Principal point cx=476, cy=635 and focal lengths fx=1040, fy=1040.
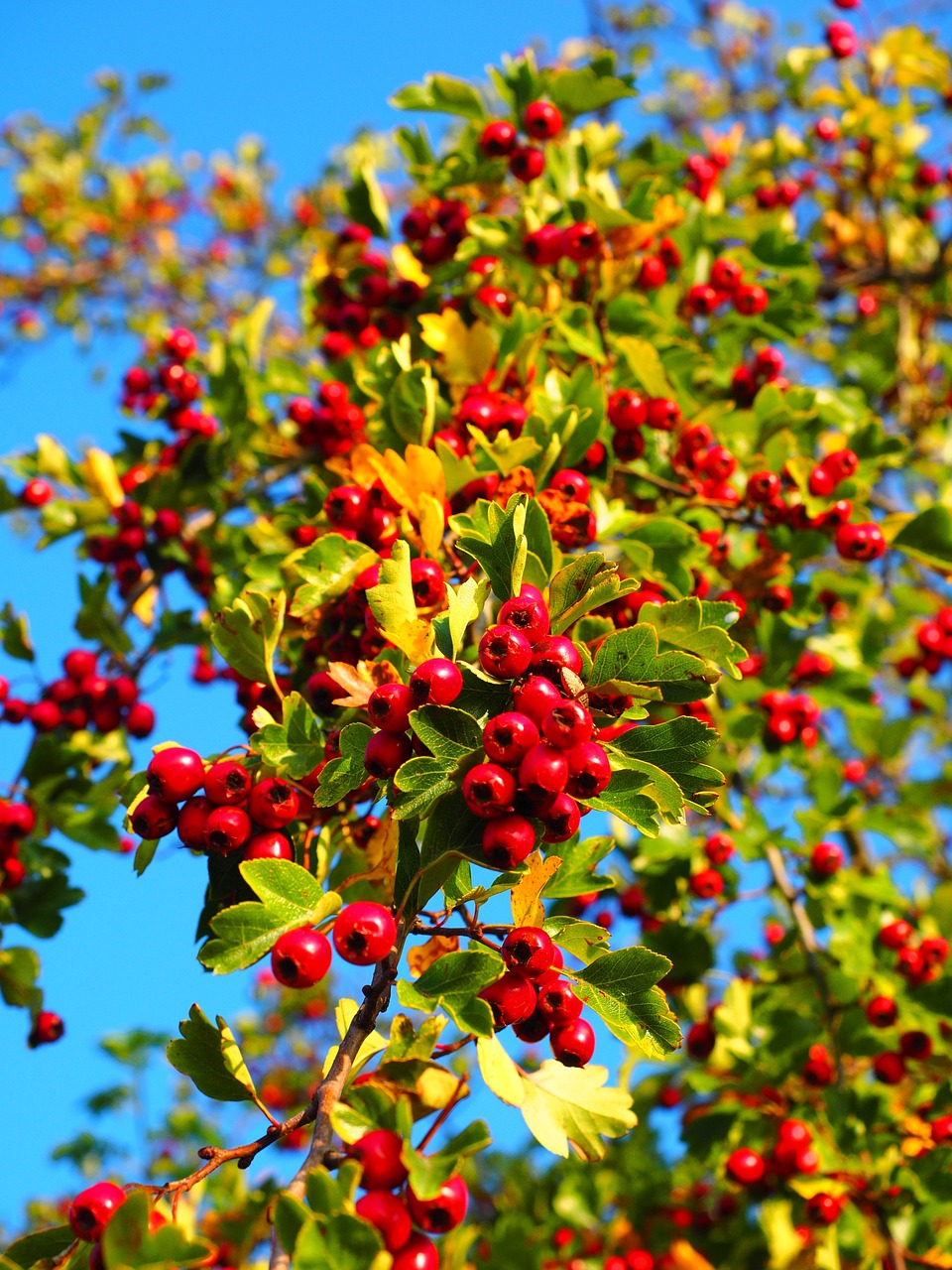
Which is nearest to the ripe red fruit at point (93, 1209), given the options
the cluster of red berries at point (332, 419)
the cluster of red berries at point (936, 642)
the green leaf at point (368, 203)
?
the cluster of red berries at point (332, 419)

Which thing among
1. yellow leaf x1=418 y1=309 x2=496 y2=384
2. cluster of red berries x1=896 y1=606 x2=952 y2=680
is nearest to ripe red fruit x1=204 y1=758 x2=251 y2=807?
yellow leaf x1=418 y1=309 x2=496 y2=384

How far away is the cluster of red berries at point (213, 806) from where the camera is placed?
5.50 ft

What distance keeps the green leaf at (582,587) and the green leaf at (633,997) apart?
0.51 metres

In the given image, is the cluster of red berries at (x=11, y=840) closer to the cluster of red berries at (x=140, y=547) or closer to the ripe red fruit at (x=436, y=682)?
the cluster of red berries at (x=140, y=547)

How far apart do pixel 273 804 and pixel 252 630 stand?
31 cm

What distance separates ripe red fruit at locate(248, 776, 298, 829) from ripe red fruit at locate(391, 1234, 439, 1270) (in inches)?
25.2

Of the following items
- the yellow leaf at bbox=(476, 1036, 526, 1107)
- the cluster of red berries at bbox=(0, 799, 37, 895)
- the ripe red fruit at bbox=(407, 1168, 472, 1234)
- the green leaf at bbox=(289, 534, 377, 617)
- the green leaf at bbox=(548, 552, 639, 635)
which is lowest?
the ripe red fruit at bbox=(407, 1168, 472, 1234)

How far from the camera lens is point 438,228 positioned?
124 inches

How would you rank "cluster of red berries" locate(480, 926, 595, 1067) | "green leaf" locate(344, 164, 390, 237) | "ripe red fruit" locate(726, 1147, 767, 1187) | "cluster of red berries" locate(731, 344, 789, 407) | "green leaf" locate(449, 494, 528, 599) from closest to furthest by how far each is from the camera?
1. "cluster of red berries" locate(480, 926, 595, 1067)
2. "green leaf" locate(449, 494, 528, 599)
3. "cluster of red berries" locate(731, 344, 789, 407)
4. "ripe red fruit" locate(726, 1147, 767, 1187)
5. "green leaf" locate(344, 164, 390, 237)

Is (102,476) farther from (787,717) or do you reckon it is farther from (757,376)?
(787,717)

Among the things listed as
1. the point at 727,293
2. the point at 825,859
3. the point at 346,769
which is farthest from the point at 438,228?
the point at 825,859

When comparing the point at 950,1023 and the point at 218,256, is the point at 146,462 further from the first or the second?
the point at 218,256

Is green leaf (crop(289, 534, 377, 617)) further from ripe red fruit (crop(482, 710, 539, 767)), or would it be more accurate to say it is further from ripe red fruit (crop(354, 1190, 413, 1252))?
ripe red fruit (crop(354, 1190, 413, 1252))

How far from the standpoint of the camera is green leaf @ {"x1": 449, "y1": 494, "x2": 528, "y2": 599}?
62.3 inches
